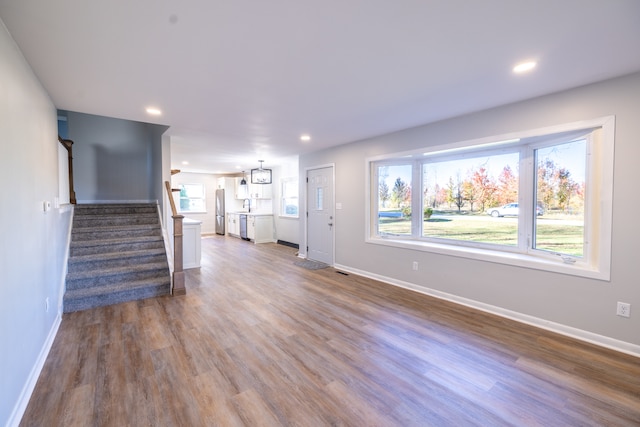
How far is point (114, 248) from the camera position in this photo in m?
4.25

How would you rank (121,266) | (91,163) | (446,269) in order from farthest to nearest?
(91,163) → (121,266) → (446,269)

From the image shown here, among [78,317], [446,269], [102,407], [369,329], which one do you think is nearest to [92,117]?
[78,317]

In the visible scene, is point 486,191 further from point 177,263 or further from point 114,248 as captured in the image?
point 114,248

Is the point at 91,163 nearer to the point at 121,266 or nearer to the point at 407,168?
the point at 121,266

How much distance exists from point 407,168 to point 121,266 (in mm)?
4624

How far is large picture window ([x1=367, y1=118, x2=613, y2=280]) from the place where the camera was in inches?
104

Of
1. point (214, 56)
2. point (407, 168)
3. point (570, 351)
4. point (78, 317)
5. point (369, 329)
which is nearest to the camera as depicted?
point (214, 56)

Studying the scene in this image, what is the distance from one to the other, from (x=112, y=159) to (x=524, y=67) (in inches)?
278

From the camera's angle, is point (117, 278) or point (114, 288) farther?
point (117, 278)

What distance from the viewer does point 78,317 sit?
125 inches

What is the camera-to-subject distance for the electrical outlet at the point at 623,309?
240cm

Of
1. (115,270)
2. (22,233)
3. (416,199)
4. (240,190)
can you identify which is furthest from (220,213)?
(22,233)

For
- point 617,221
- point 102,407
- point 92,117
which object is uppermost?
point 92,117

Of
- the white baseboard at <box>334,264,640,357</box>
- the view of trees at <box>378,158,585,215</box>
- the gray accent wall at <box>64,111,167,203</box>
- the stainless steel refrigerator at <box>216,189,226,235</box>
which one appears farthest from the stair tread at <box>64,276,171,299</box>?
the stainless steel refrigerator at <box>216,189,226,235</box>
